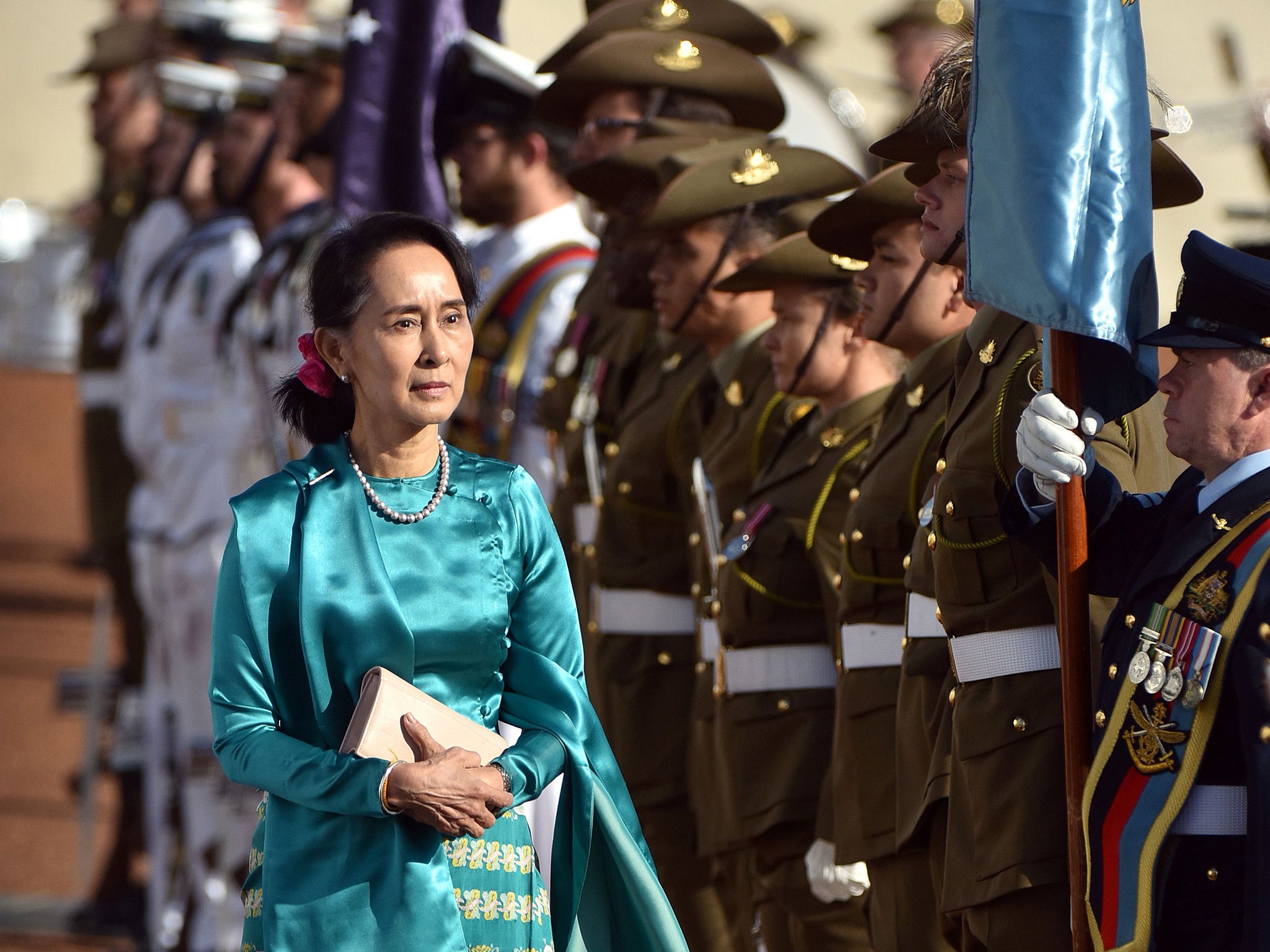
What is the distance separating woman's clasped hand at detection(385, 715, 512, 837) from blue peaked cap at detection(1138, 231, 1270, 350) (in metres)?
1.32

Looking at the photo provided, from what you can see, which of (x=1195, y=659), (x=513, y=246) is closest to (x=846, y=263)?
(x=1195, y=659)

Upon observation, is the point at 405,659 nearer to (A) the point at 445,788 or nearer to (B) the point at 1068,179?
(A) the point at 445,788

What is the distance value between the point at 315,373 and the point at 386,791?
2.49 ft

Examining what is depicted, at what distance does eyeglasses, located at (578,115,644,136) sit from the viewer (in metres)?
6.59

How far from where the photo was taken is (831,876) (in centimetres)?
483

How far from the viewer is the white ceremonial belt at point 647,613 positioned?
6.11 meters

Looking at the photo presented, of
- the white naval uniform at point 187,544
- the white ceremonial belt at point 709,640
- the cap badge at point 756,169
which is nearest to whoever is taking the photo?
the white ceremonial belt at point 709,640

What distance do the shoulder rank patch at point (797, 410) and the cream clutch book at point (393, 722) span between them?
6.87 feet

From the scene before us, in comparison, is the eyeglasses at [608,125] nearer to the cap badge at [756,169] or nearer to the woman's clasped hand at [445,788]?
the cap badge at [756,169]

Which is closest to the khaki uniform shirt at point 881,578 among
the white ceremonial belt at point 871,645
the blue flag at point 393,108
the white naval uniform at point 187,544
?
the white ceremonial belt at point 871,645

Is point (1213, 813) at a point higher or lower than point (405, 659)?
lower

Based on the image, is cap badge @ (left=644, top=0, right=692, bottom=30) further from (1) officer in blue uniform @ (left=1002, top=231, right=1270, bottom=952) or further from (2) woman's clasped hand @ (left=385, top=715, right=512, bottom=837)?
(2) woman's clasped hand @ (left=385, top=715, right=512, bottom=837)

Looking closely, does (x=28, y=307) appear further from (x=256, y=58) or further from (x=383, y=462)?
(x=383, y=462)

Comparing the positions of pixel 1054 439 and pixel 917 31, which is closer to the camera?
pixel 1054 439
